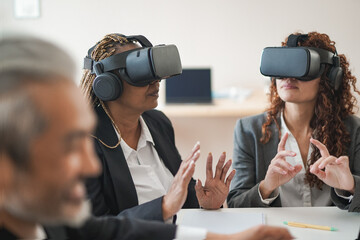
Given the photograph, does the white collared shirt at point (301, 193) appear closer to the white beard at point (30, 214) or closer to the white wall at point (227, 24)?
the white beard at point (30, 214)

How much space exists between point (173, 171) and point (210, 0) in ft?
8.32

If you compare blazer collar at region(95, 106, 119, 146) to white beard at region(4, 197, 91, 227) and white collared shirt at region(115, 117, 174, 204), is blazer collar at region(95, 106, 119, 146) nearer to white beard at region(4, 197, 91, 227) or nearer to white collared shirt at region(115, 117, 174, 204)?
white collared shirt at region(115, 117, 174, 204)

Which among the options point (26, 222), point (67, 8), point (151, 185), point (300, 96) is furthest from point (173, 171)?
point (67, 8)

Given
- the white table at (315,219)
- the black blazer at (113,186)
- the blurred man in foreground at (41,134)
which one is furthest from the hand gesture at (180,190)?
the blurred man in foreground at (41,134)

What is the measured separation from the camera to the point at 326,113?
5.90 feet

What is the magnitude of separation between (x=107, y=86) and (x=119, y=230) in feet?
1.89

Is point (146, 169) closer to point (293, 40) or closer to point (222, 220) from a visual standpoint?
point (222, 220)

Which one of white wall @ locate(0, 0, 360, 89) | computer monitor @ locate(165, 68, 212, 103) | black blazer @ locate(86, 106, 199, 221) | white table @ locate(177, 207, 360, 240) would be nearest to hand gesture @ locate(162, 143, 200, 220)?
black blazer @ locate(86, 106, 199, 221)

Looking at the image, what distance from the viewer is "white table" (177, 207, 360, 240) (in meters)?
1.35

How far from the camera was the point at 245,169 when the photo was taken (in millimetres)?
1830

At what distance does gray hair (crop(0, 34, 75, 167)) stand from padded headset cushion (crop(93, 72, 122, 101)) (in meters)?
0.86

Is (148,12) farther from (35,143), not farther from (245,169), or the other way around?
(35,143)

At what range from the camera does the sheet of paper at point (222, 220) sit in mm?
1392

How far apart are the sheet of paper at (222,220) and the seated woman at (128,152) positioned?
0.06m
